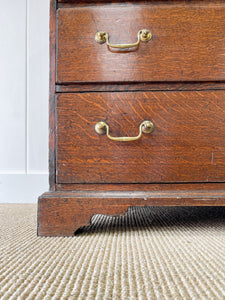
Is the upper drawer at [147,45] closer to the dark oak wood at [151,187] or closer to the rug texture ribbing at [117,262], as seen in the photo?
the dark oak wood at [151,187]

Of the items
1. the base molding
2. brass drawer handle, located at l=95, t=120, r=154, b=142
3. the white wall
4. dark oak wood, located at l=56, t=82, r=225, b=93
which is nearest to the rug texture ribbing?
the base molding

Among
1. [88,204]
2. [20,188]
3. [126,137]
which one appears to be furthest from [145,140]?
[20,188]

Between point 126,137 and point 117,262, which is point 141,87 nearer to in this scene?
point 126,137

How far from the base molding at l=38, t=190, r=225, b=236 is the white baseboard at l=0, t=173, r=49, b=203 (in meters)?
0.54

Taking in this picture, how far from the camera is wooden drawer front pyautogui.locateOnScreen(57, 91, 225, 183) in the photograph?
65cm

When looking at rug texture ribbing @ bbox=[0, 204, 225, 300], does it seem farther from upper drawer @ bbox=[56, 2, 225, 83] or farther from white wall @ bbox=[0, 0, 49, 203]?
white wall @ bbox=[0, 0, 49, 203]

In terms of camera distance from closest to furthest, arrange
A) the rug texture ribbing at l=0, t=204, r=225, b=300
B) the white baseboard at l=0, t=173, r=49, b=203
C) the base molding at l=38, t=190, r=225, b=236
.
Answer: the rug texture ribbing at l=0, t=204, r=225, b=300 < the base molding at l=38, t=190, r=225, b=236 < the white baseboard at l=0, t=173, r=49, b=203

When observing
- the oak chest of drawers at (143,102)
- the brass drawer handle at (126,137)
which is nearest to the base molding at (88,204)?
the oak chest of drawers at (143,102)

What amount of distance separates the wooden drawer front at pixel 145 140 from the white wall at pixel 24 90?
1.84 ft

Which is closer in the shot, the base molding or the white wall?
the base molding

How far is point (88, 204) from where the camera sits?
64 cm

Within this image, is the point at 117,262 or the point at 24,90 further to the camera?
the point at 24,90

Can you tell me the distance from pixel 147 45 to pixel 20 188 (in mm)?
780

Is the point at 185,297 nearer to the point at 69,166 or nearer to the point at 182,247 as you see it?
the point at 182,247
